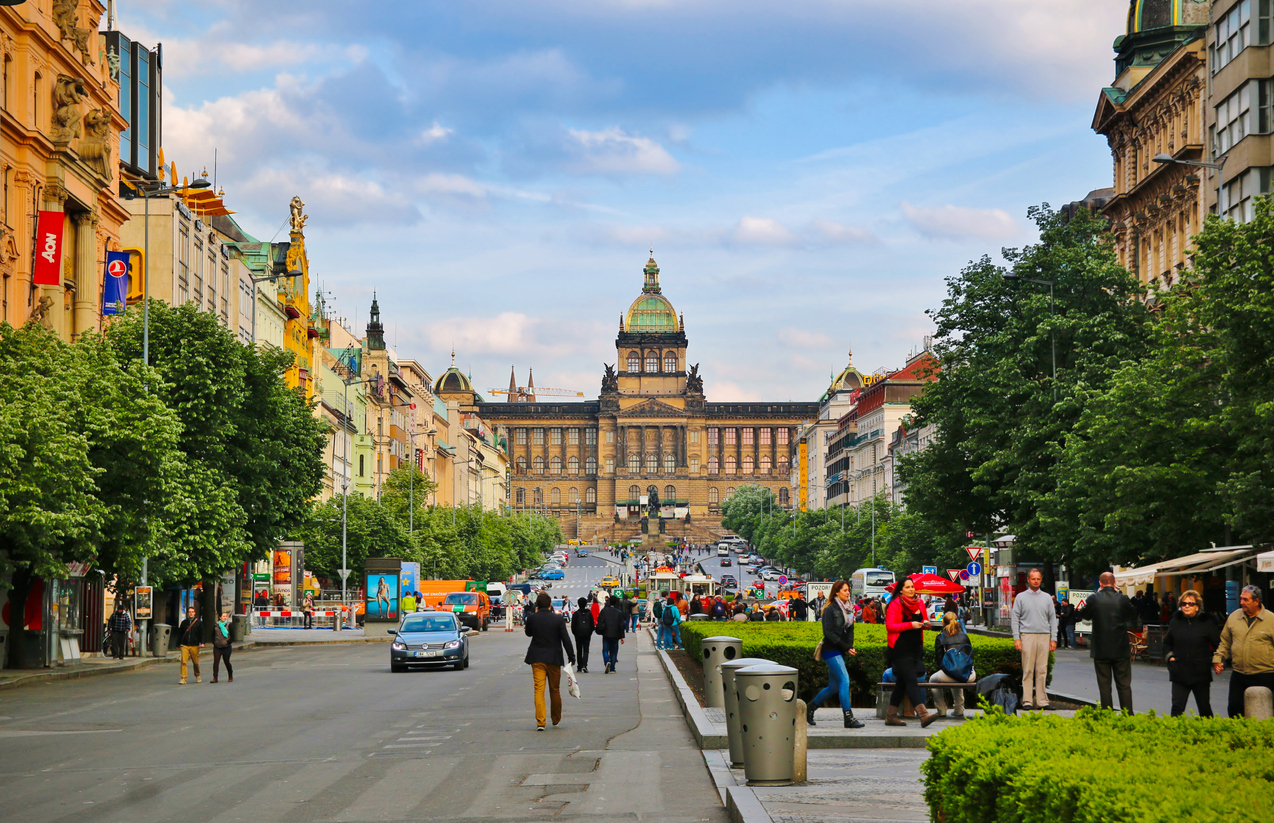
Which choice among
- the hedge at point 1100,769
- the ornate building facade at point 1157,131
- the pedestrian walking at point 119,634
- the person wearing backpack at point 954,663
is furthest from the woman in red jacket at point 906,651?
the ornate building facade at point 1157,131

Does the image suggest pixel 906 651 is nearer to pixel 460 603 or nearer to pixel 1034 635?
pixel 1034 635

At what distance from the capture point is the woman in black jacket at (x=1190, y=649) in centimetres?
1753

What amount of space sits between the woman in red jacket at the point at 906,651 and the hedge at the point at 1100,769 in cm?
853

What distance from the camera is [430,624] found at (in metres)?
40.2

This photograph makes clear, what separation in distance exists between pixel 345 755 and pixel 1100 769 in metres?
11.9

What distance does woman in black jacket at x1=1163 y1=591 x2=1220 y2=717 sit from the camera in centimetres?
1753

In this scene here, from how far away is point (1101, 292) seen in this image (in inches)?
2019

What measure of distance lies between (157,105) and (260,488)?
31.5 m

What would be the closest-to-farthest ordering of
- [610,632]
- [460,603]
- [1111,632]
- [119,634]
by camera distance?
[1111,632]
[610,632]
[119,634]
[460,603]

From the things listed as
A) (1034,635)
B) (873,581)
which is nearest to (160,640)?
(1034,635)

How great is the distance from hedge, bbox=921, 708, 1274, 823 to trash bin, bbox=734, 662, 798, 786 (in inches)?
153

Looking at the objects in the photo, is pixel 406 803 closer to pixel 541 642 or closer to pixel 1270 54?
pixel 541 642

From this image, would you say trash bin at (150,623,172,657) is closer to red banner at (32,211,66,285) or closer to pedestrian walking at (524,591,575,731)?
red banner at (32,211,66,285)

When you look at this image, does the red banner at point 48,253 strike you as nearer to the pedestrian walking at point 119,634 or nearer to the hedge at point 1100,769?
the pedestrian walking at point 119,634
